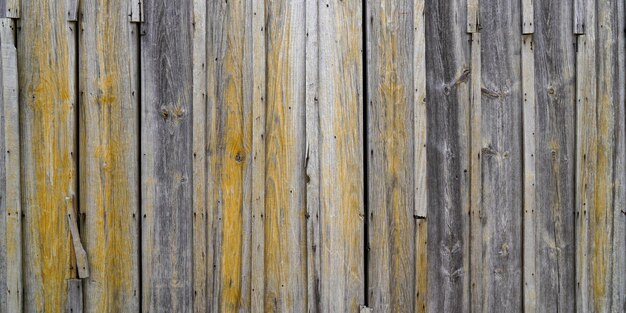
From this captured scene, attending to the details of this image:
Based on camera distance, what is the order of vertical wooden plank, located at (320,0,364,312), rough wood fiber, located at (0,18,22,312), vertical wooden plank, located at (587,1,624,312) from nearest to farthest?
rough wood fiber, located at (0,18,22,312) < vertical wooden plank, located at (320,0,364,312) < vertical wooden plank, located at (587,1,624,312)

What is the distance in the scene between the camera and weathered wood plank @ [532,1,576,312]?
2998 millimetres

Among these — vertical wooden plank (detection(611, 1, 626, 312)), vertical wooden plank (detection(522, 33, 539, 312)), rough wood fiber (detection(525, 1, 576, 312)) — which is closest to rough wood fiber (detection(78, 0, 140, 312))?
vertical wooden plank (detection(522, 33, 539, 312))

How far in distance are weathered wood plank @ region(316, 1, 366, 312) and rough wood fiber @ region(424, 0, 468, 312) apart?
41 cm

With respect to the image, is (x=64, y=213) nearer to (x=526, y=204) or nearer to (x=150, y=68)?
(x=150, y=68)

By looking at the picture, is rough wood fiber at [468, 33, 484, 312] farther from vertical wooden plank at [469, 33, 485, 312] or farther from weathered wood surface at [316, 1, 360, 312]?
weathered wood surface at [316, 1, 360, 312]

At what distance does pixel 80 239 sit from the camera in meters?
2.83

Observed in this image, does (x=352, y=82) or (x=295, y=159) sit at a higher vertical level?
(x=352, y=82)

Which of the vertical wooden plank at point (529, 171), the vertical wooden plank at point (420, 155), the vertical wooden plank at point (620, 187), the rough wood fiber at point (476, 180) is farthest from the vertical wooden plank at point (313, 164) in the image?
the vertical wooden plank at point (620, 187)

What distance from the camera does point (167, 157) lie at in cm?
287

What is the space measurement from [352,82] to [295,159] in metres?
0.54

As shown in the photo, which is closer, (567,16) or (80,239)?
(80,239)

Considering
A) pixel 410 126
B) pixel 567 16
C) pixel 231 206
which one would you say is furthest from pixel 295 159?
pixel 567 16

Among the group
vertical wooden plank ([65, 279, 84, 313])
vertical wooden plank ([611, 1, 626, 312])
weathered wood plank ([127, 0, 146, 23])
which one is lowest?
vertical wooden plank ([65, 279, 84, 313])

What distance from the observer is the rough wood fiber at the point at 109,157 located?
2840mm
